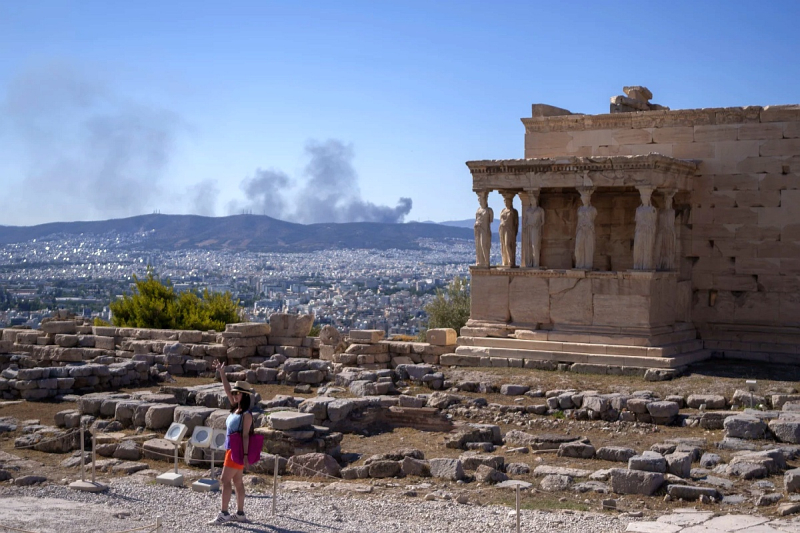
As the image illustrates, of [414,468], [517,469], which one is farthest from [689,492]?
[414,468]

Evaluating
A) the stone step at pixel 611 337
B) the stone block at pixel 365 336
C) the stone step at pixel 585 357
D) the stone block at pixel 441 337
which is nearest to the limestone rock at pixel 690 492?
the stone step at pixel 585 357

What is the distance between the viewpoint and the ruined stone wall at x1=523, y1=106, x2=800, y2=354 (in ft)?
58.3

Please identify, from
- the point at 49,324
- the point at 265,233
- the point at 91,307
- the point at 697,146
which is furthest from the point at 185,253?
the point at 697,146

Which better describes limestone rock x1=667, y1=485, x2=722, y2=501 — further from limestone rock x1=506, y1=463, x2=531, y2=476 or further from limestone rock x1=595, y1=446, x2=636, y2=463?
limestone rock x1=595, y1=446, x2=636, y2=463

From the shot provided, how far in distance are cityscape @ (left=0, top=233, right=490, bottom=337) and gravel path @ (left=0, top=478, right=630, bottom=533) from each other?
18.8 metres

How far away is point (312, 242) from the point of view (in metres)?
97.1

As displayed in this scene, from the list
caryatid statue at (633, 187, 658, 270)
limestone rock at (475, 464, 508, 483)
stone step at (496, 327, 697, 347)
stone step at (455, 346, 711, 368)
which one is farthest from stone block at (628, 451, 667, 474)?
caryatid statue at (633, 187, 658, 270)

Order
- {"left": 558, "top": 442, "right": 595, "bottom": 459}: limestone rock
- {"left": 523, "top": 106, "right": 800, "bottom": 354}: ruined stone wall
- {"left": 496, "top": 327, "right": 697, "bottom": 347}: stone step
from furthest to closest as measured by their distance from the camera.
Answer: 1. {"left": 523, "top": 106, "right": 800, "bottom": 354}: ruined stone wall
2. {"left": 496, "top": 327, "right": 697, "bottom": 347}: stone step
3. {"left": 558, "top": 442, "right": 595, "bottom": 459}: limestone rock

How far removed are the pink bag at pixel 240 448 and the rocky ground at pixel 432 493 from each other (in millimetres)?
513

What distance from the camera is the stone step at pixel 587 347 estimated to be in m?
16.6

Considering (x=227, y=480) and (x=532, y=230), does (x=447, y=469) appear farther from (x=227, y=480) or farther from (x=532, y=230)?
(x=532, y=230)

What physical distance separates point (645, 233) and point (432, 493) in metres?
8.36

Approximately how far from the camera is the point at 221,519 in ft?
29.1

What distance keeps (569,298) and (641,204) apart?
2.02 m
